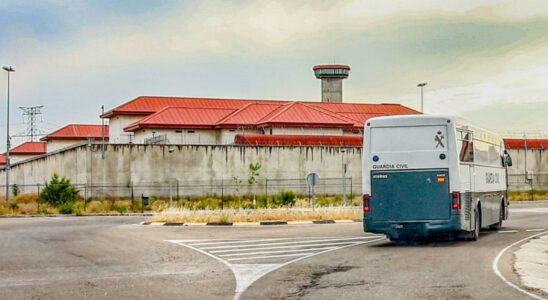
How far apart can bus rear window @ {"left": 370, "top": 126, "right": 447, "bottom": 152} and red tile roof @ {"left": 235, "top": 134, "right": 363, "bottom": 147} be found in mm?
49819

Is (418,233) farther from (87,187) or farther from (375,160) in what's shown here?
(87,187)

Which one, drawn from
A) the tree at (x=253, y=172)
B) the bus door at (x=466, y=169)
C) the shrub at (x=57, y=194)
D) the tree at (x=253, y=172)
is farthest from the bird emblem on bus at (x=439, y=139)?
the tree at (x=253, y=172)

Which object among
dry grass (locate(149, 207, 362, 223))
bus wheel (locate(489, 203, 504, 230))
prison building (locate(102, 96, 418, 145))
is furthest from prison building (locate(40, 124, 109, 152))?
bus wheel (locate(489, 203, 504, 230))

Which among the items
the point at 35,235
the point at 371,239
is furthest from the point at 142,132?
the point at 371,239

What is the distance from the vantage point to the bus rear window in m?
22.8

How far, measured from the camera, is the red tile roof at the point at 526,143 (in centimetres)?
8248

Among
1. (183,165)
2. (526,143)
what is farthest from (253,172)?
(526,143)

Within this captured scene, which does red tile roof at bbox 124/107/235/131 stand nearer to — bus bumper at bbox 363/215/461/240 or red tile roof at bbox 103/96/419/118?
red tile roof at bbox 103/96/419/118

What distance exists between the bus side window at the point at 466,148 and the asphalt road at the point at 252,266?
2.41 meters

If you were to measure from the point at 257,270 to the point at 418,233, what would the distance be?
22.7 feet

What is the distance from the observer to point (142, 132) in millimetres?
81062

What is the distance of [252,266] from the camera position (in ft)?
60.6

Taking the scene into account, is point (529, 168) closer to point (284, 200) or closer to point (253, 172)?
point (253, 172)

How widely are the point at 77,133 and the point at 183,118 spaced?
105ft
